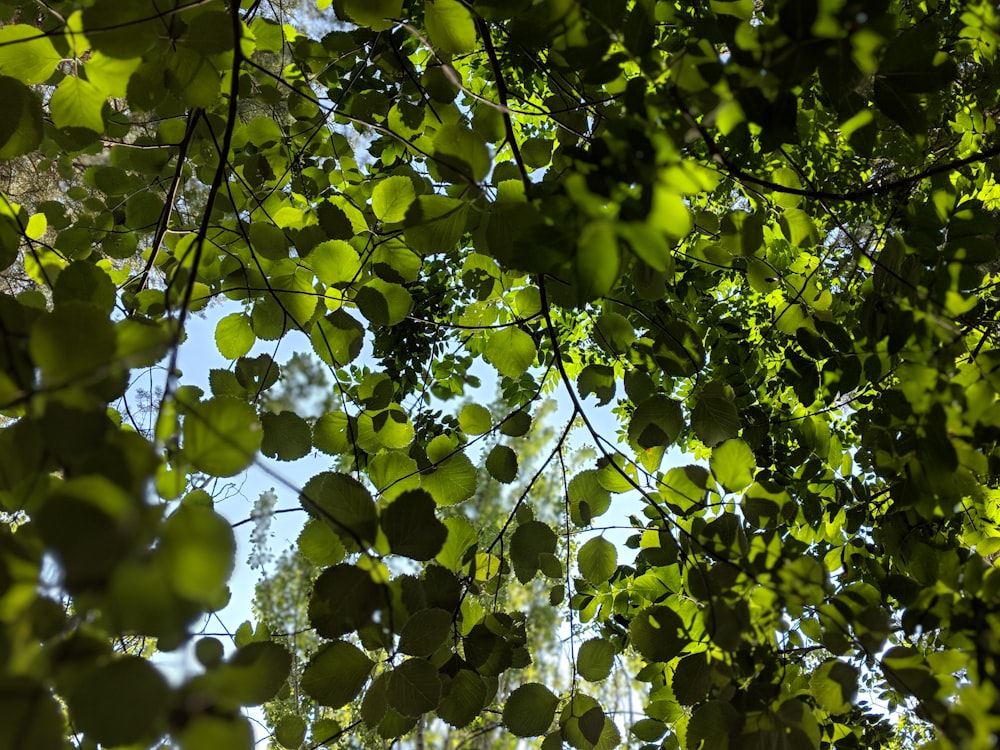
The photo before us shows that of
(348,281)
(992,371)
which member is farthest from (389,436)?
(992,371)

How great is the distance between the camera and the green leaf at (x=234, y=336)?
1.16 m

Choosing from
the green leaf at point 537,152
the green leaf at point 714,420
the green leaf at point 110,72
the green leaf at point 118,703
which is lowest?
the green leaf at point 118,703

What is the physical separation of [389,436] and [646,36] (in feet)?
2.35

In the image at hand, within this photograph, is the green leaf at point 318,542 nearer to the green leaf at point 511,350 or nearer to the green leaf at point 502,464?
the green leaf at point 502,464

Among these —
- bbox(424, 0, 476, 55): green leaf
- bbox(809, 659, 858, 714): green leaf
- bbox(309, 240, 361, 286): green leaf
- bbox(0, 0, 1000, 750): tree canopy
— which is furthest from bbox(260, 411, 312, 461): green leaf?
bbox(809, 659, 858, 714): green leaf

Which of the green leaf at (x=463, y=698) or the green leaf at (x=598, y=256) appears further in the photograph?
the green leaf at (x=463, y=698)

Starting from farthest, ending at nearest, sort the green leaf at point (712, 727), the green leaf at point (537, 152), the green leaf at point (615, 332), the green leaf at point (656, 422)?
1. the green leaf at point (537, 152)
2. the green leaf at point (615, 332)
3. the green leaf at point (656, 422)
4. the green leaf at point (712, 727)

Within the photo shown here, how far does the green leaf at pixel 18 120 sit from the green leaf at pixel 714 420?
949mm

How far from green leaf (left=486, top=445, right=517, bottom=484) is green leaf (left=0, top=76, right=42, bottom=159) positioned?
27.6 inches

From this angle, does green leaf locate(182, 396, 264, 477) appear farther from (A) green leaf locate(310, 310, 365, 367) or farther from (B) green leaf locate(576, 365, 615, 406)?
(B) green leaf locate(576, 365, 615, 406)

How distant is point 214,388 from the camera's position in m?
1.11

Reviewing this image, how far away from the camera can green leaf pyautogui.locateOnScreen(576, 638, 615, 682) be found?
93cm

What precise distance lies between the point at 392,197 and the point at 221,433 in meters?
0.66

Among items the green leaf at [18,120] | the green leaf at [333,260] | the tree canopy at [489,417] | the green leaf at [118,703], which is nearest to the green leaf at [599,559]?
the tree canopy at [489,417]
